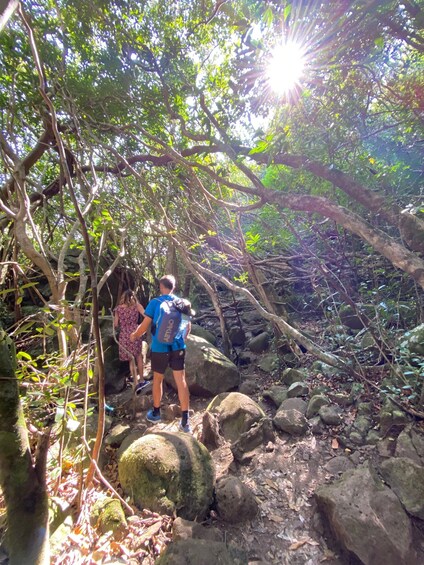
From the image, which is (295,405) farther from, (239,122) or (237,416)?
(239,122)

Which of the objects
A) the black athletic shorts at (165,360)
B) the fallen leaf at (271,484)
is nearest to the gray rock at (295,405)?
the fallen leaf at (271,484)

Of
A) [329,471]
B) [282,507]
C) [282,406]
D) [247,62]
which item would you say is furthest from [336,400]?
[247,62]

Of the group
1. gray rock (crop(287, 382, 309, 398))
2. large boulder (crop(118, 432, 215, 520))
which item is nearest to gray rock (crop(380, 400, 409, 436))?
gray rock (crop(287, 382, 309, 398))

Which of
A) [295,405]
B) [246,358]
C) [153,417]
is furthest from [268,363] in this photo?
[153,417]

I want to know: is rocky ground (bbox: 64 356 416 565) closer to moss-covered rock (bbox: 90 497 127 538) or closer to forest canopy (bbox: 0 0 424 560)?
moss-covered rock (bbox: 90 497 127 538)

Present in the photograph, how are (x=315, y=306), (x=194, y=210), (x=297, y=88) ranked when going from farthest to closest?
(x=315, y=306)
(x=194, y=210)
(x=297, y=88)

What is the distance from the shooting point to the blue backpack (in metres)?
3.67

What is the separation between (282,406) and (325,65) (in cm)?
422

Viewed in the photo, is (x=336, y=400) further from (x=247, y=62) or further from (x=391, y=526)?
(x=247, y=62)

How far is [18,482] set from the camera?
50.3 inches

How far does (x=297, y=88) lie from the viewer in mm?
3496

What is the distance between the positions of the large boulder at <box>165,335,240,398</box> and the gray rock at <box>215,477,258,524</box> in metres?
2.14

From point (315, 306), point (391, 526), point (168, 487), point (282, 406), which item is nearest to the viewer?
point (391, 526)

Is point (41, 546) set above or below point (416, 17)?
below
